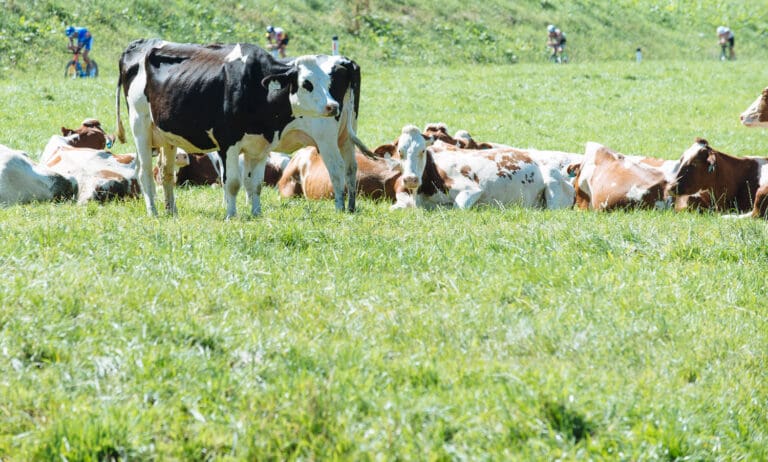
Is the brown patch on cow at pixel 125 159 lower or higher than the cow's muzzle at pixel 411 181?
lower

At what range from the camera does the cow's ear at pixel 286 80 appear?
31.9ft

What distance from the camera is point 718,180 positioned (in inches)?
468

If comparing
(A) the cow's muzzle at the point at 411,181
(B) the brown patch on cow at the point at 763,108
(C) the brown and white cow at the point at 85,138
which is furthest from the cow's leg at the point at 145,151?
(B) the brown patch on cow at the point at 763,108

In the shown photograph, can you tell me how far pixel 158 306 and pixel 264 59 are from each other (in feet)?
16.1

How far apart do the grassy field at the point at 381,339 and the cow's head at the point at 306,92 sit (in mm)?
1235

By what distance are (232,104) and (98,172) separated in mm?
3217

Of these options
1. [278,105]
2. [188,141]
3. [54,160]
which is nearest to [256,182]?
[188,141]

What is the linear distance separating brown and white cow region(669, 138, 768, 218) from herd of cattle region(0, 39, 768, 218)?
17 mm

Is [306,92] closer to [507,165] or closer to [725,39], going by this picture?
[507,165]

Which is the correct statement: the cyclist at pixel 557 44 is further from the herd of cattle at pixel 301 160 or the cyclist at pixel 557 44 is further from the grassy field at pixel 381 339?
the grassy field at pixel 381 339

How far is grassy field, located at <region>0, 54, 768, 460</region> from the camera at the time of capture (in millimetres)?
4332

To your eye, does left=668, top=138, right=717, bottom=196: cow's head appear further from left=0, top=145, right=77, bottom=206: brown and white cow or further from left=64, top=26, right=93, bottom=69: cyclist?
left=64, top=26, right=93, bottom=69: cyclist

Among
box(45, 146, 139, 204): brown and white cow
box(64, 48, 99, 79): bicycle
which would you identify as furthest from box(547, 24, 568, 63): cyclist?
box(45, 146, 139, 204): brown and white cow

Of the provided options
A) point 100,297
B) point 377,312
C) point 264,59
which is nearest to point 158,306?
point 100,297
